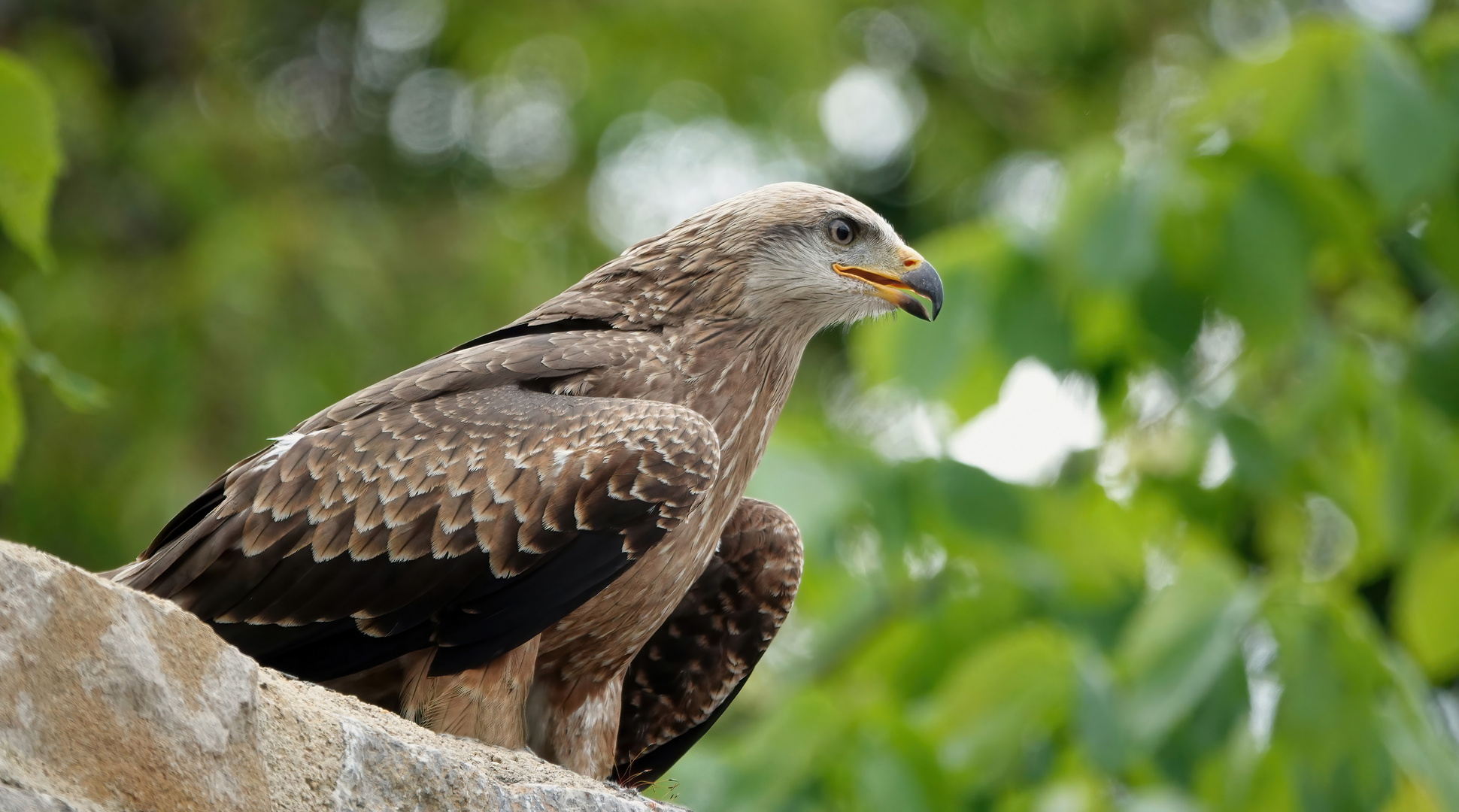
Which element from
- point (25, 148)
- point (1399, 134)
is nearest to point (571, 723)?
point (25, 148)

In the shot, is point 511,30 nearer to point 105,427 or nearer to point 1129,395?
point 105,427

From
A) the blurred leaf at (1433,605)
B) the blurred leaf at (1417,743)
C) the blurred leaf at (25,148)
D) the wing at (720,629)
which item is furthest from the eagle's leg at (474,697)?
the blurred leaf at (1433,605)

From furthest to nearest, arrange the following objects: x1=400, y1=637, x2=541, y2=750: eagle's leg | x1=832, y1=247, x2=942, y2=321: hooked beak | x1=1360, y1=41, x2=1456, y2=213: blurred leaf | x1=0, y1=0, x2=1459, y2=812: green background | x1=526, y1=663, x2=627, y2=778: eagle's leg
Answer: x1=1360, y1=41, x2=1456, y2=213: blurred leaf
x1=0, y1=0, x2=1459, y2=812: green background
x1=832, y1=247, x2=942, y2=321: hooked beak
x1=526, y1=663, x2=627, y2=778: eagle's leg
x1=400, y1=637, x2=541, y2=750: eagle's leg

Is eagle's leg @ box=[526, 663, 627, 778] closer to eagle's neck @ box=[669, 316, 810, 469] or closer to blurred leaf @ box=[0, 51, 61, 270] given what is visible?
eagle's neck @ box=[669, 316, 810, 469]

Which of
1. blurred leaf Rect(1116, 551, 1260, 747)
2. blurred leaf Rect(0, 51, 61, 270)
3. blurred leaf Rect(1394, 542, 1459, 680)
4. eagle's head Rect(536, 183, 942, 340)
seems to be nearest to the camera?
blurred leaf Rect(0, 51, 61, 270)

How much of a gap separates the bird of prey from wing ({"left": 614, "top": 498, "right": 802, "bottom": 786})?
0.05 metres

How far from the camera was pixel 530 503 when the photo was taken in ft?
13.3

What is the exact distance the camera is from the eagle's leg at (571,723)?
4.43 metres

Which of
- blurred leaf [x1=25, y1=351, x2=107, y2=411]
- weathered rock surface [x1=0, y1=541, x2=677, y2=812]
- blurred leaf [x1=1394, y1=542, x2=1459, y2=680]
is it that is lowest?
blurred leaf [x1=1394, y1=542, x2=1459, y2=680]

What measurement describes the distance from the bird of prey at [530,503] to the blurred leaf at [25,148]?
0.88 metres

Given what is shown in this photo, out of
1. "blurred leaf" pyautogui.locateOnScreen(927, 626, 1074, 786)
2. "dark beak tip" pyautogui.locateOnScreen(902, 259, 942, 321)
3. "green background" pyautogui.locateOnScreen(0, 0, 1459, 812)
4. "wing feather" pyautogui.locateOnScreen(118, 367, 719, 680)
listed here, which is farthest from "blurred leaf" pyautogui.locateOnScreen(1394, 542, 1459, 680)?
"wing feather" pyautogui.locateOnScreen(118, 367, 719, 680)

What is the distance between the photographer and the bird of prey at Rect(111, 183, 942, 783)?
13.0 ft

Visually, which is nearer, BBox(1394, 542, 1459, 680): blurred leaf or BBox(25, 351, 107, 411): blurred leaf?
BBox(25, 351, 107, 411): blurred leaf

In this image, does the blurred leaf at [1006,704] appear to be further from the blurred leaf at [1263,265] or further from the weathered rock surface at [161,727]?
the weathered rock surface at [161,727]
